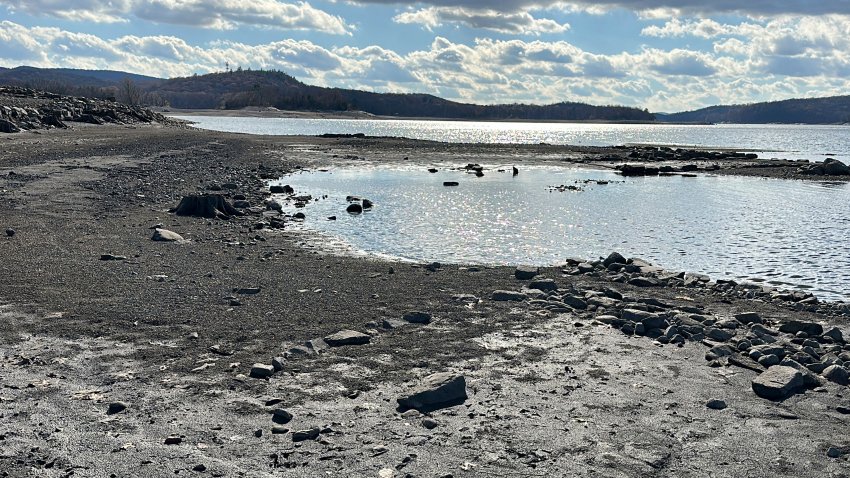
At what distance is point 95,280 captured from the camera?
44.9 ft

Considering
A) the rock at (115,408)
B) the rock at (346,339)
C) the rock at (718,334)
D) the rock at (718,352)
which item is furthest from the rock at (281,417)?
the rock at (718,334)

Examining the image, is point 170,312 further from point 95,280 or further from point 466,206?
point 466,206

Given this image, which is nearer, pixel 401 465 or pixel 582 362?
pixel 401 465

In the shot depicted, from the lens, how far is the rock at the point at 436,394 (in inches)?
335

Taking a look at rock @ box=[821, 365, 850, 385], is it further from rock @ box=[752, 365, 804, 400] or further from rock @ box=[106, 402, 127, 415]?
rock @ box=[106, 402, 127, 415]

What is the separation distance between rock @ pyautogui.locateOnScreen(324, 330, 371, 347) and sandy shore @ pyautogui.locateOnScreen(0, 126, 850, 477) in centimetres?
11

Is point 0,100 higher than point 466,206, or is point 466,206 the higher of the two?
point 0,100

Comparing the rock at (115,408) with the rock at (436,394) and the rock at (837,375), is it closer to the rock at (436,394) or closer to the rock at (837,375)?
the rock at (436,394)

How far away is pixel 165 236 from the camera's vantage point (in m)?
18.6

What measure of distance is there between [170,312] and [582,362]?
6677mm

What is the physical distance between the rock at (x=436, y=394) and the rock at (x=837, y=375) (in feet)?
16.6

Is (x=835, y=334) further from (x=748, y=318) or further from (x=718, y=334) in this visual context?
(x=718, y=334)

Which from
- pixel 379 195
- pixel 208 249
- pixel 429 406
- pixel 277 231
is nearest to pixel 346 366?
pixel 429 406

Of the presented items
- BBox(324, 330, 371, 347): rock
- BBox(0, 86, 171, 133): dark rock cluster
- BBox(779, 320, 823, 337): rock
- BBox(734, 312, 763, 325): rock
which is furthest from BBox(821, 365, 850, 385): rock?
BBox(0, 86, 171, 133): dark rock cluster
